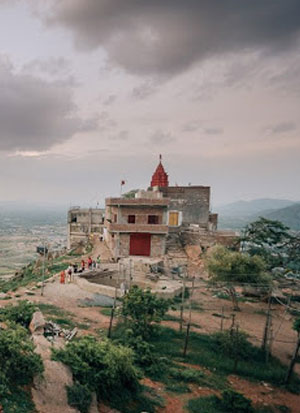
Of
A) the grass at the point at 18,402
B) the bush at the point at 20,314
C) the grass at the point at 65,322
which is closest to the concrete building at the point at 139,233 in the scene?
the grass at the point at 65,322

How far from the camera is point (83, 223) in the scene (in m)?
44.0

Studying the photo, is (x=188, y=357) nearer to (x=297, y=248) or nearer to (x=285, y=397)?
(x=285, y=397)

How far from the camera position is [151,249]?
31.6m

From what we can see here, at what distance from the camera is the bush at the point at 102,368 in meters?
8.21

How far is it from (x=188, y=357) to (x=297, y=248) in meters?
17.2

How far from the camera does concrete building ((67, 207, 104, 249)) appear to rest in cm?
4362

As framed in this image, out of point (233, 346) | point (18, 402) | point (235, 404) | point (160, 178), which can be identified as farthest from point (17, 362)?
point (160, 178)

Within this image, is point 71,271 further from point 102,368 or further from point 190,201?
point 190,201

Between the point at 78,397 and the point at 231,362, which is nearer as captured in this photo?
the point at 78,397

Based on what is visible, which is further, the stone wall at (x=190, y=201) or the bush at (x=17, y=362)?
the stone wall at (x=190, y=201)

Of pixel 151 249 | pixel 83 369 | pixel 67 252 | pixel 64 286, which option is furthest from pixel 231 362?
pixel 67 252

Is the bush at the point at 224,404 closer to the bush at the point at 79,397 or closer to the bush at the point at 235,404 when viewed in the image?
the bush at the point at 235,404

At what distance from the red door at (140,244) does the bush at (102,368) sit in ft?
73.4

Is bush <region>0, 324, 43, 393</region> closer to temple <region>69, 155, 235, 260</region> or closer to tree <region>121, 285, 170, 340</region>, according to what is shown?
tree <region>121, 285, 170, 340</region>
